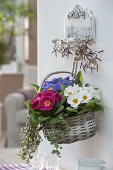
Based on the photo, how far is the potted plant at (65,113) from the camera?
142 cm

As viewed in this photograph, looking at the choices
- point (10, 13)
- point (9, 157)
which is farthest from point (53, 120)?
point (10, 13)

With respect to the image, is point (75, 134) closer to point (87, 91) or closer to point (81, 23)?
point (87, 91)

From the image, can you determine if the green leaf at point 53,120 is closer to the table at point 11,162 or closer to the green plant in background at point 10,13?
the table at point 11,162

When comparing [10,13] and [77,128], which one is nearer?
[77,128]

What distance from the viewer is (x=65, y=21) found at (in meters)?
1.65

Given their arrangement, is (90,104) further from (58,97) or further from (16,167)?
(16,167)

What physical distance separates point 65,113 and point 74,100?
5 centimetres

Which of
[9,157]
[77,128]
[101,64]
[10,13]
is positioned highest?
[10,13]

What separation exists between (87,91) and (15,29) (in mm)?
5053

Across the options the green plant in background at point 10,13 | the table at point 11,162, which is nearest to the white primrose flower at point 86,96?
the table at point 11,162

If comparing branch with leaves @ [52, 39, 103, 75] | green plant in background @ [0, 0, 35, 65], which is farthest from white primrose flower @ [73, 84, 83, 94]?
green plant in background @ [0, 0, 35, 65]

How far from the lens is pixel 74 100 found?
143cm

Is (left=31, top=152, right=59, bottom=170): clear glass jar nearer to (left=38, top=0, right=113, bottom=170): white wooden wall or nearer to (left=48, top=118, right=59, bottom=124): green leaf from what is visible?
(left=38, top=0, right=113, bottom=170): white wooden wall

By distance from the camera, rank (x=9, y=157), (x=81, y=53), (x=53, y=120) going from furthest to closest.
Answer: (x=9, y=157) → (x=81, y=53) → (x=53, y=120)
